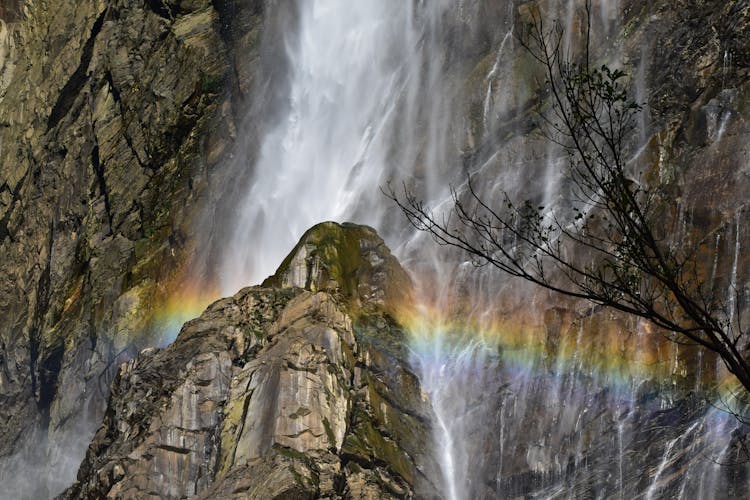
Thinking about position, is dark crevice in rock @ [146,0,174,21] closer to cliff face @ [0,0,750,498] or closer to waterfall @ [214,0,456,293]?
cliff face @ [0,0,750,498]

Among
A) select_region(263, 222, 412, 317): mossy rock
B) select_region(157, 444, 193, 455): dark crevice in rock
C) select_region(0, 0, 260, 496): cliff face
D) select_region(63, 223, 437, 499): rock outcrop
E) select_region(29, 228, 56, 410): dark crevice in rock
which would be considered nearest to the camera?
select_region(63, 223, 437, 499): rock outcrop

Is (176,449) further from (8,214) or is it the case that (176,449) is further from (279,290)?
(8,214)

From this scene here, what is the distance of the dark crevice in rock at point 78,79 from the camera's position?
170 ft

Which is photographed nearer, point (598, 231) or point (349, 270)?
point (598, 231)

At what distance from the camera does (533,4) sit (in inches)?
1491

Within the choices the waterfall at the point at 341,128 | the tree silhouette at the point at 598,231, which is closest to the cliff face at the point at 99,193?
the waterfall at the point at 341,128

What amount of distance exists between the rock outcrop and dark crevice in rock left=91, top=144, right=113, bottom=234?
17.1m

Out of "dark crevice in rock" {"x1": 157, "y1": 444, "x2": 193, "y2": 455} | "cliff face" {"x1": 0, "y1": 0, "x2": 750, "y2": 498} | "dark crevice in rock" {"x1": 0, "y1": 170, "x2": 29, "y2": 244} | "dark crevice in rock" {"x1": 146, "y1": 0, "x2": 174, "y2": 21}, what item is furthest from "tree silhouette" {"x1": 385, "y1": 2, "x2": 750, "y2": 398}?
"dark crevice in rock" {"x1": 0, "y1": 170, "x2": 29, "y2": 244}

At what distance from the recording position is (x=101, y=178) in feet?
157

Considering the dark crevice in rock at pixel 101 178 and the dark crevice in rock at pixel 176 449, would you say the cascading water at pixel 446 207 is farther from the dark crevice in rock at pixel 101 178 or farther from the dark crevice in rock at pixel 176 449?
the dark crevice in rock at pixel 176 449

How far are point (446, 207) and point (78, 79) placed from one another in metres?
24.5

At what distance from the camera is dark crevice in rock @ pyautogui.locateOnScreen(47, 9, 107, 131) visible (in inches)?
2040

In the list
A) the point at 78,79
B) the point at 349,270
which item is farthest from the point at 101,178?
the point at 349,270

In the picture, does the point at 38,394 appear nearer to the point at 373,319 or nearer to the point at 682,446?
the point at 373,319
